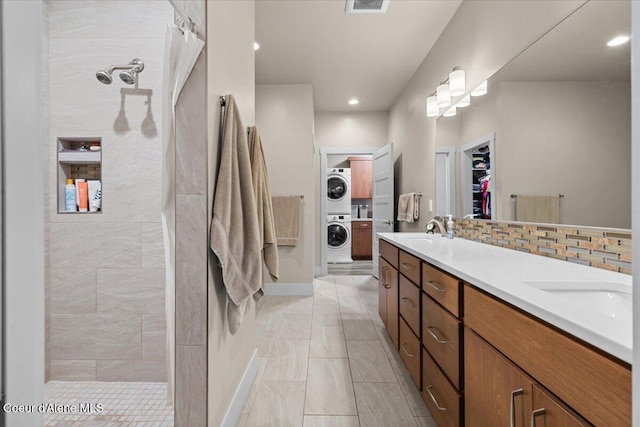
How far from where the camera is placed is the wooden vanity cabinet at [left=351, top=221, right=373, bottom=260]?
7355 mm

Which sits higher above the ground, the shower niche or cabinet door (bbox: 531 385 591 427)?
the shower niche

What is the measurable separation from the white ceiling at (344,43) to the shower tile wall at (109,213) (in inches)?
47.6

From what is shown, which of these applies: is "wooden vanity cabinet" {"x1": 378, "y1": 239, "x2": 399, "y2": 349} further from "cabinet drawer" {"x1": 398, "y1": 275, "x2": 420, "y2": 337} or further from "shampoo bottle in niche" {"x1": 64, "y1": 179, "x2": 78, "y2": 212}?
"shampoo bottle in niche" {"x1": 64, "y1": 179, "x2": 78, "y2": 212}

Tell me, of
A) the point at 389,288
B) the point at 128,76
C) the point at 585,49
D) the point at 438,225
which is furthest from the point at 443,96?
the point at 128,76

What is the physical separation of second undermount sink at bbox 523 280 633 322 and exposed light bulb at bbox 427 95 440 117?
2227 mm

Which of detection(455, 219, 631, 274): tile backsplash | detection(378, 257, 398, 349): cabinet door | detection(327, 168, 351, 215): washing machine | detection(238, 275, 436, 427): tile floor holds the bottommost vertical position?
detection(238, 275, 436, 427): tile floor

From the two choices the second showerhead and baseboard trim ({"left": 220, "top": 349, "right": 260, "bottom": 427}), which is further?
the second showerhead

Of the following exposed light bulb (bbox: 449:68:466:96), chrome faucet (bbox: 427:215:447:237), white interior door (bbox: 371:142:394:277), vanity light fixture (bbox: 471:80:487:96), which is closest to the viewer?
vanity light fixture (bbox: 471:80:487:96)

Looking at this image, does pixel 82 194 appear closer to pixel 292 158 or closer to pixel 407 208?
pixel 292 158

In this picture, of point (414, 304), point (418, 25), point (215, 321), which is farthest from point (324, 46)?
point (215, 321)

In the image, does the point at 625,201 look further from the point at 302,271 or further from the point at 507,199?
the point at 302,271

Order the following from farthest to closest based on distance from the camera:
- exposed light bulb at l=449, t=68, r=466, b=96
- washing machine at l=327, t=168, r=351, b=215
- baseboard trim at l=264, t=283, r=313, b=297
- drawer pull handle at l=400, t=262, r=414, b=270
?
washing machine at l=327, t=168, r=351, b=215 < baseboard trim at l=264, t=283, r=313, b=297 < exposed light bulb at l=449, t=68, r=466, b=96 < drawer pull handle at l=400, t=262, r=414, b=270

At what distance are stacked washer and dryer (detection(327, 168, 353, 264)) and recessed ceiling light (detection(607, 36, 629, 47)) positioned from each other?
5.89 metres

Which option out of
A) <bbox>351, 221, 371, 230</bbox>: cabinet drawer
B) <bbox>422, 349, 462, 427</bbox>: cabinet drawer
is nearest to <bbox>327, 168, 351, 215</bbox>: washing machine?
<bbox>351, 221, 371, 230</bbox>: cabinet drawer
